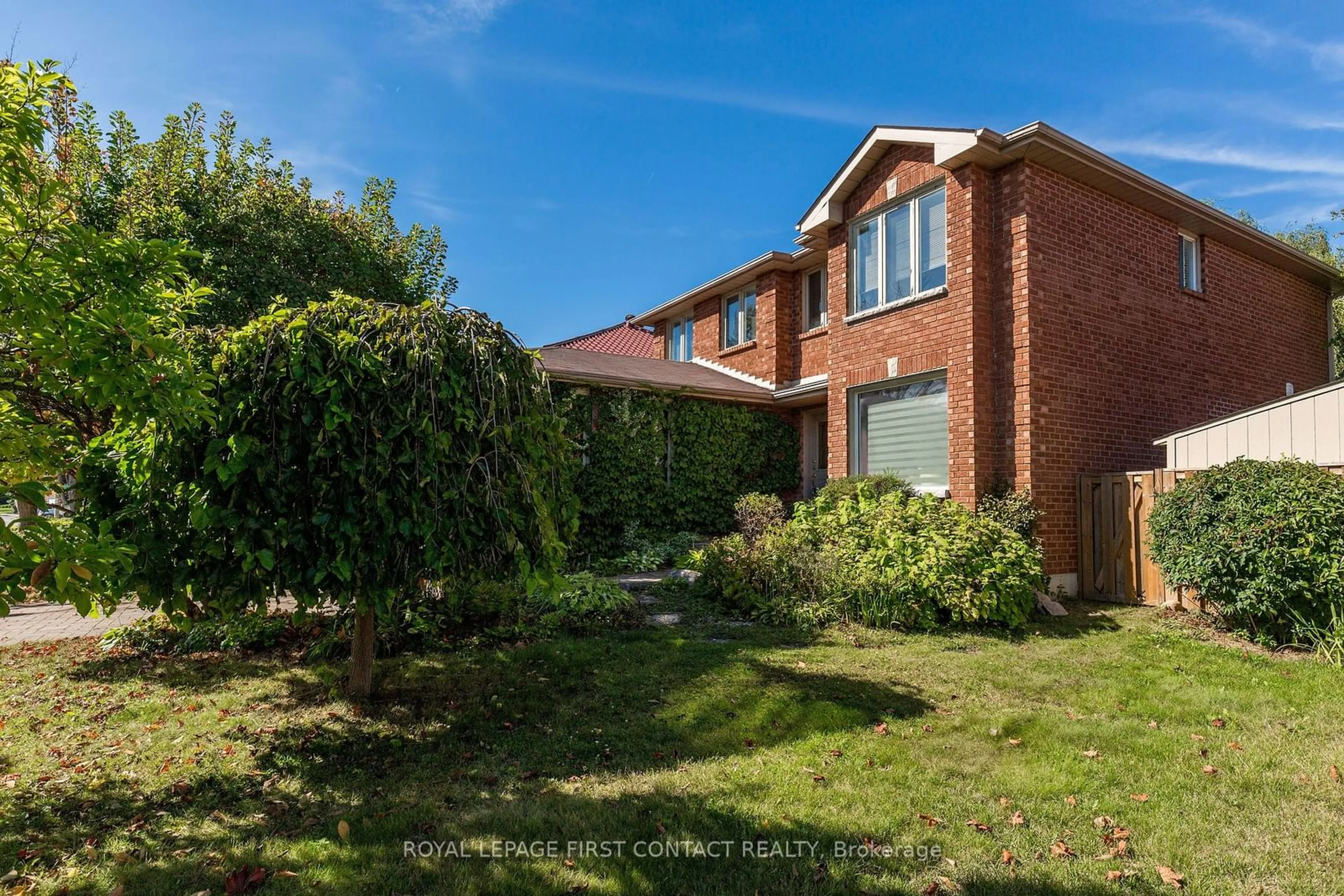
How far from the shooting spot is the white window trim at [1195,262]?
37.3 ft

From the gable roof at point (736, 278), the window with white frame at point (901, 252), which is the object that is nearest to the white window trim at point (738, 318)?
the gable roof at point (736, 278)

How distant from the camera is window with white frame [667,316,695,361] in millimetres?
18109

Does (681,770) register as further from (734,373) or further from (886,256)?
(734,373)

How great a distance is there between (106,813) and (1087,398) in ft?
37.2

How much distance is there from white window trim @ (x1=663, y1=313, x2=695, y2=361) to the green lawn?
40.8 feet

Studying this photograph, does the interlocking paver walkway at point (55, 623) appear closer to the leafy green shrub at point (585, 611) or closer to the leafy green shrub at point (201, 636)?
the leafy green shrub at point (201, 636)

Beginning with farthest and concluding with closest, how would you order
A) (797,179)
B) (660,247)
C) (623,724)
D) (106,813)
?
(660,247) → (797,179) → (623,724) → (106,813)

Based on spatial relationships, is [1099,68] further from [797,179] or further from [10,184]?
[10,184]

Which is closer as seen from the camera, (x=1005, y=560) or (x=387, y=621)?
(x=387, y=621)

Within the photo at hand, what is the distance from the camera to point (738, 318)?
1639 cm

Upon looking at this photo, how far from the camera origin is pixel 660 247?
17.3 metres

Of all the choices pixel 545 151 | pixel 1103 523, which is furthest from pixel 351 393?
pixel 1103 523

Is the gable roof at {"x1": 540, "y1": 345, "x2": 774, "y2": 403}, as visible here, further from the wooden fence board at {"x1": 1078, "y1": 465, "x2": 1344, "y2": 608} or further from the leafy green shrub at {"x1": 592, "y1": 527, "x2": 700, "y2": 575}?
the wooden fence board at {"x1": 1078, "y1": 465, "x2": 1344, "y2": 608}

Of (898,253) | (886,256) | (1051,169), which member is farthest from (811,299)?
(1051,169)
